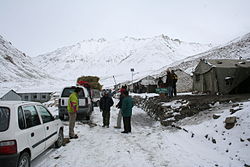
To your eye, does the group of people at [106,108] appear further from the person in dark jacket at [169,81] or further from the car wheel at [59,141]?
the person in dark jacket at [169,81]

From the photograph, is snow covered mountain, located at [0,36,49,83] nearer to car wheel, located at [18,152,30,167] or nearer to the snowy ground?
the snowy ground

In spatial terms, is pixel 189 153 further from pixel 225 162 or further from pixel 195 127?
pixel 195 127

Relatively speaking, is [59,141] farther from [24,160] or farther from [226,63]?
[226,63]

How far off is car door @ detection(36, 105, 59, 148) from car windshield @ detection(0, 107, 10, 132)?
116 cm

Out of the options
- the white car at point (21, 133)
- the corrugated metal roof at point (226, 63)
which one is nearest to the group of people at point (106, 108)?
the white car at point (21, 133)

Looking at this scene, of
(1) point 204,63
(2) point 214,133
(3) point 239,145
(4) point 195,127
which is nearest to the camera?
(3) point 239,145

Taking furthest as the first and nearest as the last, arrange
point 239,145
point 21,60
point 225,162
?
point 21,60, point 239,145, point 225,162

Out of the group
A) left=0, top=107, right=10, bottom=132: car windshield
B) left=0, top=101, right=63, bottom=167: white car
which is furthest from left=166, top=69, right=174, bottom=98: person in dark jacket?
left=0, top=107, right=10, bottom=132: car windshield

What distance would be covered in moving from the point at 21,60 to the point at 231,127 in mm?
161657

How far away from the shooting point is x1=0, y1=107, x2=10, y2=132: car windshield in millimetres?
3359

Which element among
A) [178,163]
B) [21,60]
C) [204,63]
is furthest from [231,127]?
[21,60]

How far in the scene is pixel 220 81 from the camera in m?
13.3

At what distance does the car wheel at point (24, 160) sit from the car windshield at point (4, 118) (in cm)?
65

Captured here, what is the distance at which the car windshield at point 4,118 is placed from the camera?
3.36m
